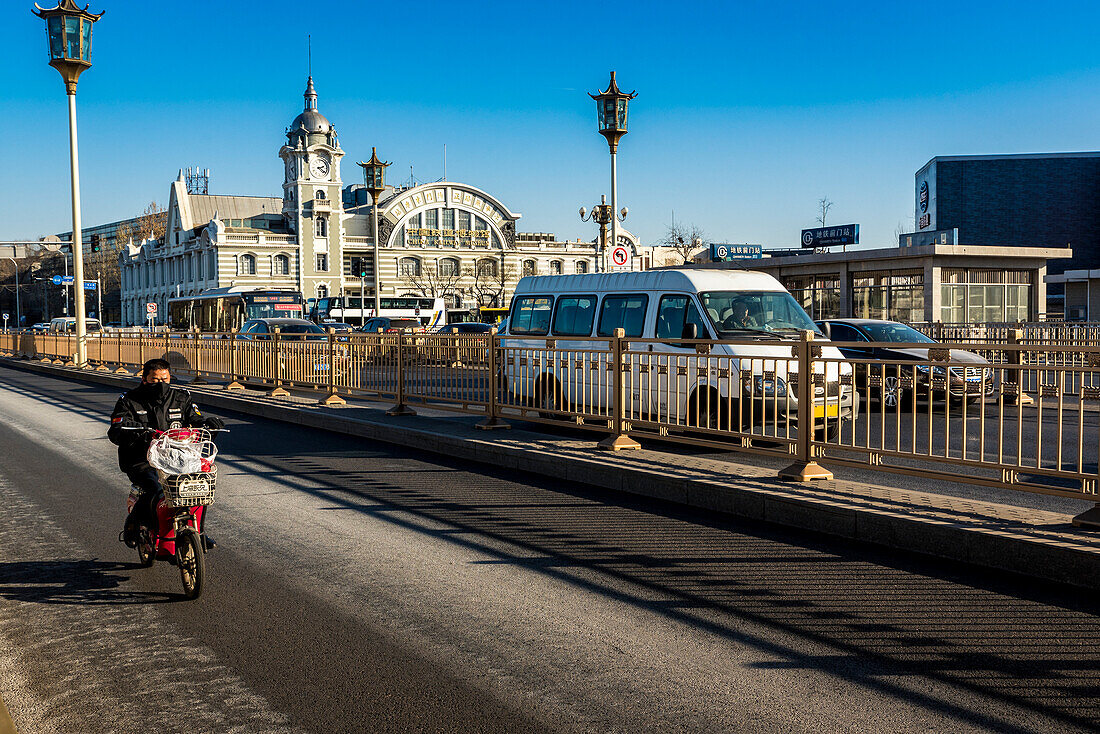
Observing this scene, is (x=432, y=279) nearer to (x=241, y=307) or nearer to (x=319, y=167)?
(x=319, y=167)

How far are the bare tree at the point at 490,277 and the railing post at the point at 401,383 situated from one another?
84.5m

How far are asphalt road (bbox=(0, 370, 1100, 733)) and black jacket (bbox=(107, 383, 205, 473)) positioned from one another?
0.83m

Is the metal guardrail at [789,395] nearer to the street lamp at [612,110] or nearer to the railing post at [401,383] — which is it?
the railing post at [401,383]

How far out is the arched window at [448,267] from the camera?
102 m

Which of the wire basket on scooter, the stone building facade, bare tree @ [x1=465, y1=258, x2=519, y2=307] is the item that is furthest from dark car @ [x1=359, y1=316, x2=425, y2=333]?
bare tree @ [x1=465, y1=258, x2=519, y2=307]

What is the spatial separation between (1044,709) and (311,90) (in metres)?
104

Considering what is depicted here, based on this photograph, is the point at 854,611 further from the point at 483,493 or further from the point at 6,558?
the point at 6,558

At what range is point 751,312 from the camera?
12461 millimetres

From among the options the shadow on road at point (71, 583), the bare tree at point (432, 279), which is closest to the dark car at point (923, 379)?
the shadow on road at point (71, 583)

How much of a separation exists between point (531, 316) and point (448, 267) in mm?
88419

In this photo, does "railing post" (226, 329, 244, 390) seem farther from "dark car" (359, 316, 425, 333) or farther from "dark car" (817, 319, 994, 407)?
"dark car" (817, 319, 994, 407)

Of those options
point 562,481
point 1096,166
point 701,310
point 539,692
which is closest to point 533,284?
point 701,310

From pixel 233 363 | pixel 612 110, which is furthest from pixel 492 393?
pixel 612 110

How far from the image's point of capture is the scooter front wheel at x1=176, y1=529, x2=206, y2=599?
5.79 m
